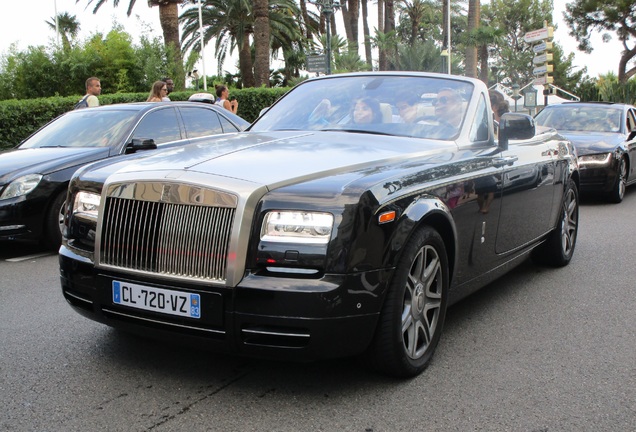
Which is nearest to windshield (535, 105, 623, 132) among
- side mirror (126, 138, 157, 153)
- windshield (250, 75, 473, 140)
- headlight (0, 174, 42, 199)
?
side mirror (126, 138, 157, 153)

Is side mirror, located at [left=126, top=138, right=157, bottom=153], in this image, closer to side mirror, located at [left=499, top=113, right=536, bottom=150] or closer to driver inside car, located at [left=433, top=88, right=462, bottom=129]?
driver inside car, located at [left=433, top=88, right=462, bottom=129]

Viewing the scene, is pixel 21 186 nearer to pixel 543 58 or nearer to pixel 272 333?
pixel 272 333

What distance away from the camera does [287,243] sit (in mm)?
3252

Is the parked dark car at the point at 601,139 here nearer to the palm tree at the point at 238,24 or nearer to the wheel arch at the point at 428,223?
the wheel arch at the point at 428,223

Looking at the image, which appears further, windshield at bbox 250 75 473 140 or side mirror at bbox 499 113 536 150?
side mirror at bbox 499 113 536 150

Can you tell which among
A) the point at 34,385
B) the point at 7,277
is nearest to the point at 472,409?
the point at 34,385

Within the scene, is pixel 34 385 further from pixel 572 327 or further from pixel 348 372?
pixel 572 327

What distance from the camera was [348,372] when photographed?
152 inches

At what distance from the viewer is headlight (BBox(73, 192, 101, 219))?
3850 mm

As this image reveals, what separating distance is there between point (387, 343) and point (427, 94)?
82.8 inches

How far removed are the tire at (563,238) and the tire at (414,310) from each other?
278 centimetres

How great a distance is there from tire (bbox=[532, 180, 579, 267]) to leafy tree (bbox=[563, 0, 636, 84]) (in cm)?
4285

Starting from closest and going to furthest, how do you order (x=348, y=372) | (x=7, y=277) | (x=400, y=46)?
1. (x=348, y=372)
2. (x=7, y=277)
3. (x=400, y=46)

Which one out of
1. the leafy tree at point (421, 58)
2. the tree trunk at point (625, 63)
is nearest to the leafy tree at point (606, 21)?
the tree trunk at point (625, 63)
